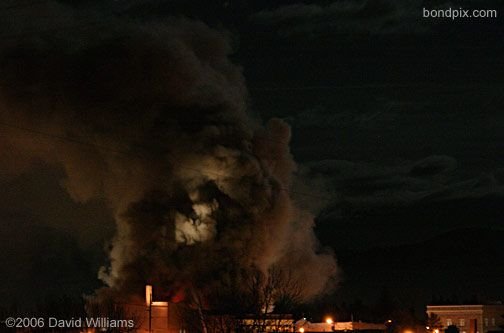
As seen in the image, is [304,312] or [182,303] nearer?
[182,303]

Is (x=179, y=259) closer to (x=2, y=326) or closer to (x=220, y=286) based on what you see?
(x=220, y=286)

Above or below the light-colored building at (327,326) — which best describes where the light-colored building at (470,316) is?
above

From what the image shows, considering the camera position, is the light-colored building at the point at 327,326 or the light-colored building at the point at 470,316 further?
the light-colored building at the point at 470,316

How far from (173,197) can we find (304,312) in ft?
68.9

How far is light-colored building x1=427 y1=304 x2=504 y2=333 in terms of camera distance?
400 ft

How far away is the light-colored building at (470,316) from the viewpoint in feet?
400

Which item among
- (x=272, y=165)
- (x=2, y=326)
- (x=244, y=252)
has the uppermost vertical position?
(x=272, y=165)

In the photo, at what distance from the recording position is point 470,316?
124125 millimetres

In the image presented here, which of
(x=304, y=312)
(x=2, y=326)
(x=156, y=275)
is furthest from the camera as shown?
(x=304, y=312)

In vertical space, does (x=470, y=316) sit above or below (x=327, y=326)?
above

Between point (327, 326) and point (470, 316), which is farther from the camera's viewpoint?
point (470, 316)

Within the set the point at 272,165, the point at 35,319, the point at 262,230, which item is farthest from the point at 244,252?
the point at 35,319

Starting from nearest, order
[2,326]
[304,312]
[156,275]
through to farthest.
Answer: [2,326] < [156,275] < [304,312]

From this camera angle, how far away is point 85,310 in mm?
79875
